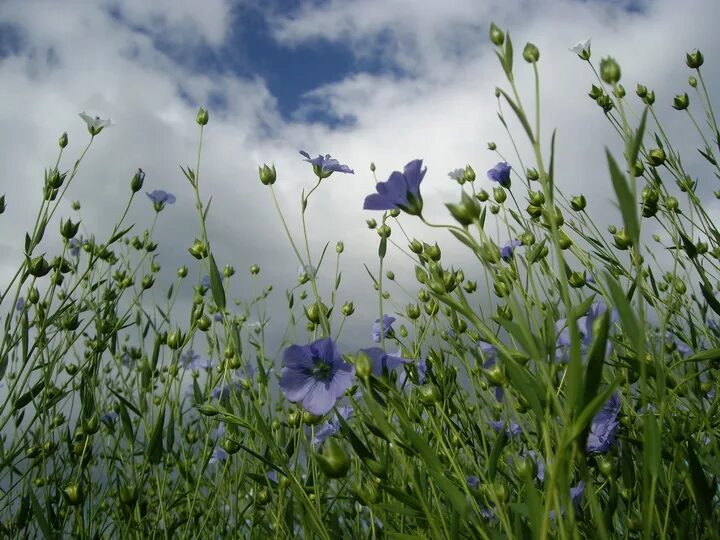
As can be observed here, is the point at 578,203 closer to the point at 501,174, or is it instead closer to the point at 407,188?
the point at 501,174

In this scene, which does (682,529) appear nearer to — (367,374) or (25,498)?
(367,374)

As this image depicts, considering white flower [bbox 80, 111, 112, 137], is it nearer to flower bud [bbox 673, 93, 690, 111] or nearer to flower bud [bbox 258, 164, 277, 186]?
flower bud [bbox 258, 164, 277, 186]

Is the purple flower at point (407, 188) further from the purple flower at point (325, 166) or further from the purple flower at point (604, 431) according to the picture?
the purple flower at point (325, 166)

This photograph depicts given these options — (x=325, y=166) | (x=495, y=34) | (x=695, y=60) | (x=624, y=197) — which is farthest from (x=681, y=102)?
(x=624, y=197)

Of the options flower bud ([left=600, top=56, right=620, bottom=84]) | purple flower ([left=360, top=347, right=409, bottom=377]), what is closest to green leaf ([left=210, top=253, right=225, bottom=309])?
purple flower ([left=360, top=347, right=409, bottom=377])

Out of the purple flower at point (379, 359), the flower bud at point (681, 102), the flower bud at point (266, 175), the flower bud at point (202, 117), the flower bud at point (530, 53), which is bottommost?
the purple flower at point (379, 359)

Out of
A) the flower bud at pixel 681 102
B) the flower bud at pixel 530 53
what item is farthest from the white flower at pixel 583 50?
the flower bud at pixel 530 53
